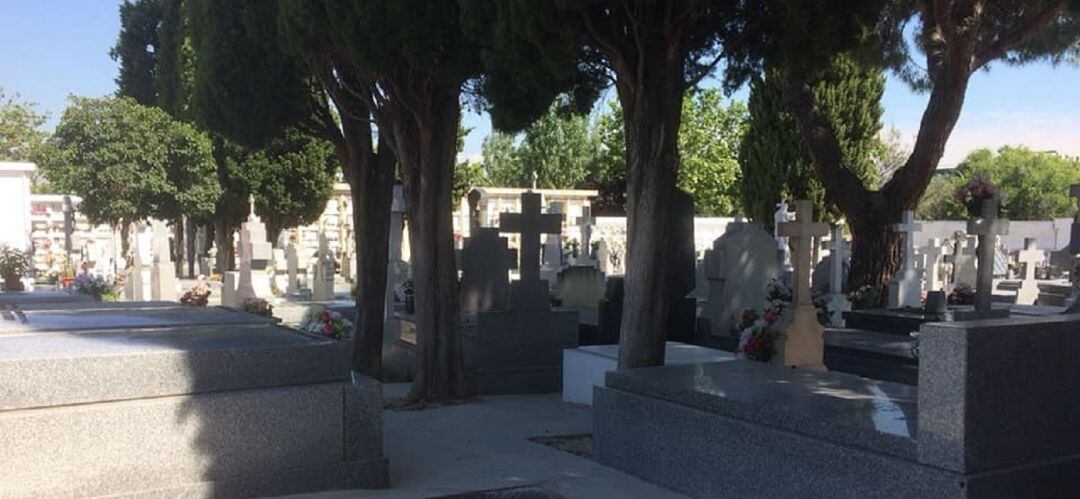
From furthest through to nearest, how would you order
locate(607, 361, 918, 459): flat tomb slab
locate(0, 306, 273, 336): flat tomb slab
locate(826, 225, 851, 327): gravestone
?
1. locate(826, 225, 851, 327): gravestone
2. locate(0, 306, 273, 336): flat tomb slab
3. locate(607, 361, 918, 459): flat tomb slab

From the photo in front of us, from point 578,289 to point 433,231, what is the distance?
21.7 ft

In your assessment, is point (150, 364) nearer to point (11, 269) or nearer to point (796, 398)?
point (796, 398)

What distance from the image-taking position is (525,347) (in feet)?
31.9

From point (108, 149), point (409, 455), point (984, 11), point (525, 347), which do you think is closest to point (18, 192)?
point (108, 149)

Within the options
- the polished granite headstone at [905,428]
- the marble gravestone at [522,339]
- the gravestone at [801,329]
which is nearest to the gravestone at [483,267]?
the marble gravestone at [522,339]

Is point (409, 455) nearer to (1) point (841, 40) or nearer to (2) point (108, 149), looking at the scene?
(1) point (841, 40)

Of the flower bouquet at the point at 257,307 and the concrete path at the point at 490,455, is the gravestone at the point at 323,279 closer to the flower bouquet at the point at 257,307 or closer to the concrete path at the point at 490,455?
the flower bouquet at the point at 257,307

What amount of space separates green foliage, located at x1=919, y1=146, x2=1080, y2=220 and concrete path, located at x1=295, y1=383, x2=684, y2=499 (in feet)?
154

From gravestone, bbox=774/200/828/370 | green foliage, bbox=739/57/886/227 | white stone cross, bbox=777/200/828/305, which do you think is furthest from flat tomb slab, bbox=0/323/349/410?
green foliage, bbox=739/57/886/227

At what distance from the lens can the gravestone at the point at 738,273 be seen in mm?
12273

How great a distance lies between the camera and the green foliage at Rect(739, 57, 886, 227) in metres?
24.2

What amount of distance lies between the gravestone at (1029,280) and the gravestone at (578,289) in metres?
8.75

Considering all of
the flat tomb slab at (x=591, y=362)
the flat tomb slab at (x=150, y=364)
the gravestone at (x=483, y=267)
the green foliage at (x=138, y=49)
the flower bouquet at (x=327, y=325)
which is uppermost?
the green foliage at (x=138, y=49)

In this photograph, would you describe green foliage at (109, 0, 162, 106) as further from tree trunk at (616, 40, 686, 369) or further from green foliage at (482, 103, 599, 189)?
tree trunk at (616, 40, 686, 369)
